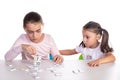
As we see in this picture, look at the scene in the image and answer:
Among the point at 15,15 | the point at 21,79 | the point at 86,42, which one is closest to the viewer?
the point at 21,79

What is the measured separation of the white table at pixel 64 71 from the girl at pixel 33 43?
98 millimetres

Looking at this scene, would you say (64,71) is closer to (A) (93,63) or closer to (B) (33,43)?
(A) (93,63)

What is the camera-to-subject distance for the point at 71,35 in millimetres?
3943

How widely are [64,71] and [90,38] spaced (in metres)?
0.72

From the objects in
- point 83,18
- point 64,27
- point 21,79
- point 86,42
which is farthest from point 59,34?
point 21,79

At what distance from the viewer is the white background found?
381 centimetres

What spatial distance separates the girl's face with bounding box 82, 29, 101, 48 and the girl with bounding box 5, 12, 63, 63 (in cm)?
26

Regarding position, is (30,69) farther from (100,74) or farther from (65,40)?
(65,40)

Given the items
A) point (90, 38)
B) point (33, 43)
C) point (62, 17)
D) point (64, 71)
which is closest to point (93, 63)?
point (64, 71)

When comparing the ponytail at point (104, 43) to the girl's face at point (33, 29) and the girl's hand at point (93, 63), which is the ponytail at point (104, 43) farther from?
the girl's face at point (33, 29)

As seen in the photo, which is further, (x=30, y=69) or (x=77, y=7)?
(x=77, y=7)

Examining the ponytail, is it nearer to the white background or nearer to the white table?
the white table

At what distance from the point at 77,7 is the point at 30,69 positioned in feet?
6.70

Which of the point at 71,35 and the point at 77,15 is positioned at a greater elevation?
the point at 77,15
